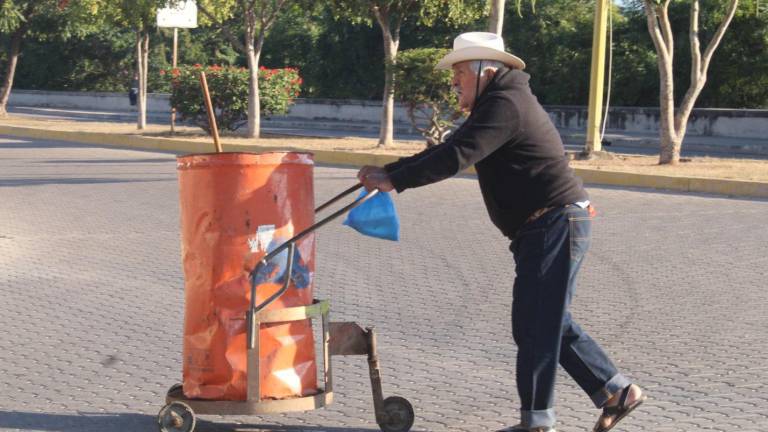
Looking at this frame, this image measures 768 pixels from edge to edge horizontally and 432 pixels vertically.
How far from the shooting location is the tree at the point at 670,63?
59.7 ft

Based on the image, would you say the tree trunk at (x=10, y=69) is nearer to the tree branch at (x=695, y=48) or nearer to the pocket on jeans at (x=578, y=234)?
the tree branch at (x=695, y=48)

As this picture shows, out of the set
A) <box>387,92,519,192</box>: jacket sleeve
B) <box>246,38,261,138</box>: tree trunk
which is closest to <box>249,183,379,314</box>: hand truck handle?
<box>387,92,519,192</box>: jacket sleeve

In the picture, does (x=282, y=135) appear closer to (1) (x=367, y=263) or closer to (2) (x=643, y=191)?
(2) (x=643, y=191)

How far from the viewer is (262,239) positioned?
488cm

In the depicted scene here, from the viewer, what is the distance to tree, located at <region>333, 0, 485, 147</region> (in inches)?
883

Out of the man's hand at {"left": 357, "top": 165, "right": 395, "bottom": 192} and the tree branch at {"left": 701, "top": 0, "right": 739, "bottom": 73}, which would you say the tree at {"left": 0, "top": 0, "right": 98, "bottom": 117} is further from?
the man's hand at {"left": 357, "top": 165, "right": 395, "bottom": 192}

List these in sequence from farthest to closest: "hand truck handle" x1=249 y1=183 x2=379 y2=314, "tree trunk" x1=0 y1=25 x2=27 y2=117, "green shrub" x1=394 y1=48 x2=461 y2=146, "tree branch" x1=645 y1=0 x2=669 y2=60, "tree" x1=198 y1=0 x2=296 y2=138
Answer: "tree trunk" x1=0 y1=25 x2=27 y2=117 < "tree" x1=198 y1=0 x2=296 y2=138 < "green shrub" x1=394 y1=48 x2=461 y2=146 < "tree branch" x1=645 y1=0 x2=669 y2=60 < "hand truck handle" x1=249 y1=183 x2=379 y2=314

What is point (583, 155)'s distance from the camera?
2027cm

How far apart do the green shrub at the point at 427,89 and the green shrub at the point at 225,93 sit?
20.0 feet

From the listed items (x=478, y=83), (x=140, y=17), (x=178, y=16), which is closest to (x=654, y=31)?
(x=178, y=16)

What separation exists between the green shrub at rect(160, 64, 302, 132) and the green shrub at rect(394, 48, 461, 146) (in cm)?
609

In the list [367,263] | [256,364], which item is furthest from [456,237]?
[256,364]

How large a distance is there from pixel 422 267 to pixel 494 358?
316 centimetres

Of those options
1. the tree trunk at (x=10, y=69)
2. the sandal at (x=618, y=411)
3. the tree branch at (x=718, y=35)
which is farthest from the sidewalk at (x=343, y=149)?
the sandal at (x=618, y=411)
